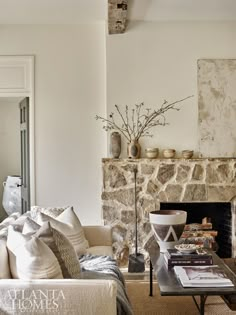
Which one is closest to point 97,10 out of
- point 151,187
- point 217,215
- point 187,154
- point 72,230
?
point 187,154

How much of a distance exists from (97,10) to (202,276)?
10.7 ft

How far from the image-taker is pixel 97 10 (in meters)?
4.66

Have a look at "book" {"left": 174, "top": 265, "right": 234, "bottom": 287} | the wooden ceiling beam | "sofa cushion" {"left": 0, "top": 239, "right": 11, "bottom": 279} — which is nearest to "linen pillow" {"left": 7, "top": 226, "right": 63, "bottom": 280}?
"sofa cushion" {"left": 0, "top": 239, "right": 11, "bottom": 279}

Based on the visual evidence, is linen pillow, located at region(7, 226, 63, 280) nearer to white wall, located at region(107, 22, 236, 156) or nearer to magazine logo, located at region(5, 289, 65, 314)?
magazine logo, located at region(5, 289, 65, 314)

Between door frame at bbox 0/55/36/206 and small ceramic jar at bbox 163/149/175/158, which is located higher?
door frame at bbox 0/55/36/206

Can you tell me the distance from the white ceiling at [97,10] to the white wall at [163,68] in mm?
204

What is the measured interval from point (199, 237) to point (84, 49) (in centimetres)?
265

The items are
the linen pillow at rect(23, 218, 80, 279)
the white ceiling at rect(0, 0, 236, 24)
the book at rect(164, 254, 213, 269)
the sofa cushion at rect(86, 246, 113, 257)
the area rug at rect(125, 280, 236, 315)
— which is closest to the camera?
the linen pillow at rect(23, 218, 80, 279)

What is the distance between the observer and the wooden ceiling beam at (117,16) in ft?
12.8

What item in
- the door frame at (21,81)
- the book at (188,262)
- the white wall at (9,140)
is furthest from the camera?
the white wall at (9,140)

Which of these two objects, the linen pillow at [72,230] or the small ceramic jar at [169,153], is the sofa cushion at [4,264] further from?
the small ceramic jar at [169,153]

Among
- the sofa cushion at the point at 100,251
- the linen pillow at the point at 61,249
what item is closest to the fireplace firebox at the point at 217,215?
the sofa cushion at the point at 100,251

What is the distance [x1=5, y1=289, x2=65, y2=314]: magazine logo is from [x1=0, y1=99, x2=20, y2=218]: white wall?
17.3 ft

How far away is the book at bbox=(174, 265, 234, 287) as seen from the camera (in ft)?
8.12
